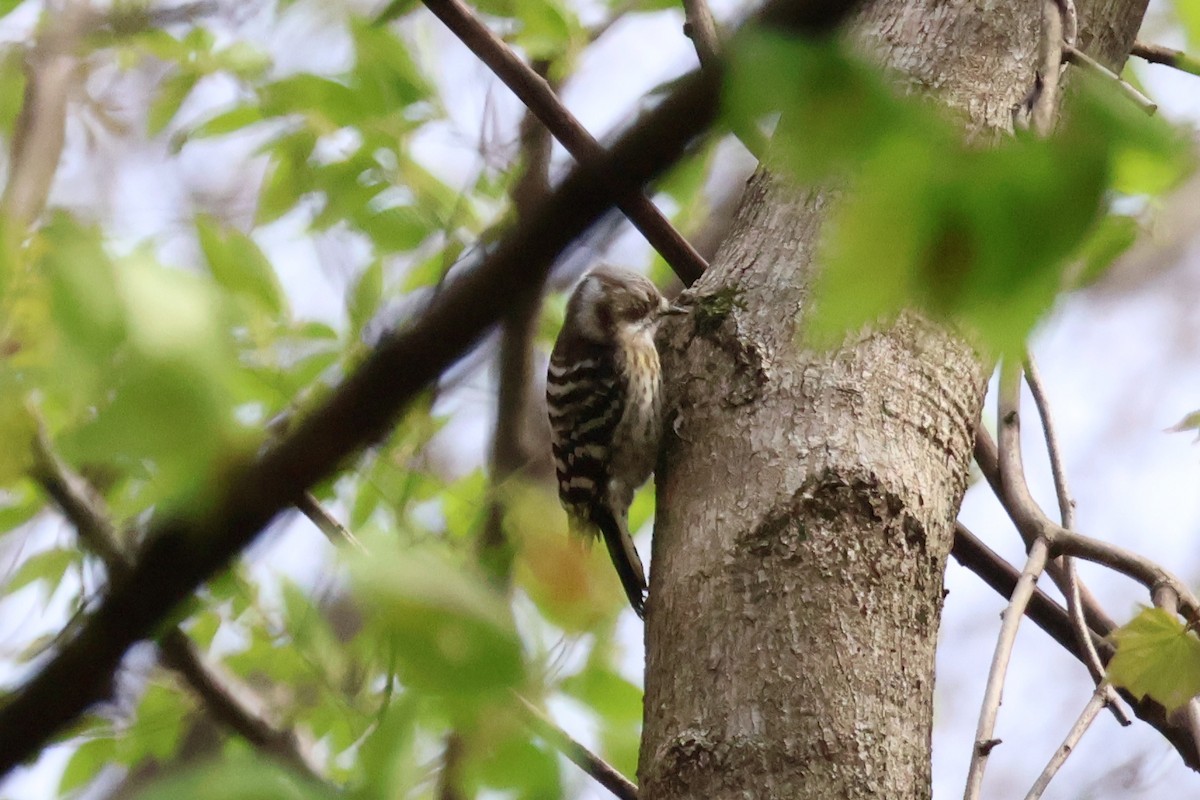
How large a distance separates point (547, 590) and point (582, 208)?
2.27ft

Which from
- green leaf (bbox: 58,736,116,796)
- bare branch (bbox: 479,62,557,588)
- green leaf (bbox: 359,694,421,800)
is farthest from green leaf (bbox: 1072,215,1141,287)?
green leaf (bbox: 58,736,116,796)

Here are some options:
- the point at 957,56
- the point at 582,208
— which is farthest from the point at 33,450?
the point at 957,56

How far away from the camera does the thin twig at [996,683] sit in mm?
1802

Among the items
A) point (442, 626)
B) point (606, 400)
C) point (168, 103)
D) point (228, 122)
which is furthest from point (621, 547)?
point (442, 626)

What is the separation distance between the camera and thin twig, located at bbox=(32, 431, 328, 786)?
698mm

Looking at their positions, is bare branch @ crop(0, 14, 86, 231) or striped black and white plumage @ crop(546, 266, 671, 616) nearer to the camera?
bare branch @ crop(0, 14, 86, 231)

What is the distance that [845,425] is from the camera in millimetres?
1973

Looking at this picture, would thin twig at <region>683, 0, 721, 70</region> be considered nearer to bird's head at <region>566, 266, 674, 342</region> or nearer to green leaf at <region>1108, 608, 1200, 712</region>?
green leaf at <region>1108, 608, 1200, 712</region>

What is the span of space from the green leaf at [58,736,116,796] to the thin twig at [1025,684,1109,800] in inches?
57.9

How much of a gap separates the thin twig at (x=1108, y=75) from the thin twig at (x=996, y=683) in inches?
37.9

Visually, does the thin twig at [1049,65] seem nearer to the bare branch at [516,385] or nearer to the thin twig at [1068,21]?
the thin twig at [1068,21]

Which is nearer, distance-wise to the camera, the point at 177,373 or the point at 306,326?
the point at 177,373

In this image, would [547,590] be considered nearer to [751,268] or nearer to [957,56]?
[751,268]

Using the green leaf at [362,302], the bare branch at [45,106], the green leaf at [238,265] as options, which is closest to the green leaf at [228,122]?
the bare branch at [45,106]
